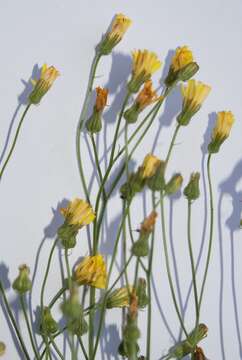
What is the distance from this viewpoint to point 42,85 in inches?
30.7

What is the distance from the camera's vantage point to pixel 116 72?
86 centimetres

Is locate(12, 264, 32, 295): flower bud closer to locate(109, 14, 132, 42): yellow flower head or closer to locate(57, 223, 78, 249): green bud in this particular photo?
locate(57, 223, 78, 249): green bud

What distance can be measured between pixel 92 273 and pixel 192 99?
31 centimetres

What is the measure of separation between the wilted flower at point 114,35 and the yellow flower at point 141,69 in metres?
0.05

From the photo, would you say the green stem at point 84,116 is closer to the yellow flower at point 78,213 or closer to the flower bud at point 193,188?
the yellow flower at point 78,213

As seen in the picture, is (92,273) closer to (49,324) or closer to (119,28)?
(49,324)

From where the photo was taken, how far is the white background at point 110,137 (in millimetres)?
819

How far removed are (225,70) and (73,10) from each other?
29cm

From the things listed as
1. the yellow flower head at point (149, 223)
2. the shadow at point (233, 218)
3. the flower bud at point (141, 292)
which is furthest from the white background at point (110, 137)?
the yellow flower head at point (149, 223)

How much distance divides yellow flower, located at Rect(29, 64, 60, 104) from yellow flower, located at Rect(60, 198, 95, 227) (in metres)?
0.17

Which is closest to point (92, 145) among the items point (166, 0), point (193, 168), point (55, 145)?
point (55, 145)

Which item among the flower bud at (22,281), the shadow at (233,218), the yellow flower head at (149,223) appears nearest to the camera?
the yellow flower head at (149,223)

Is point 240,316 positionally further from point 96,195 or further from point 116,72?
point 116,72

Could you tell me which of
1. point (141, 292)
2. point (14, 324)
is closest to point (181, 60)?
point (141, 292)
